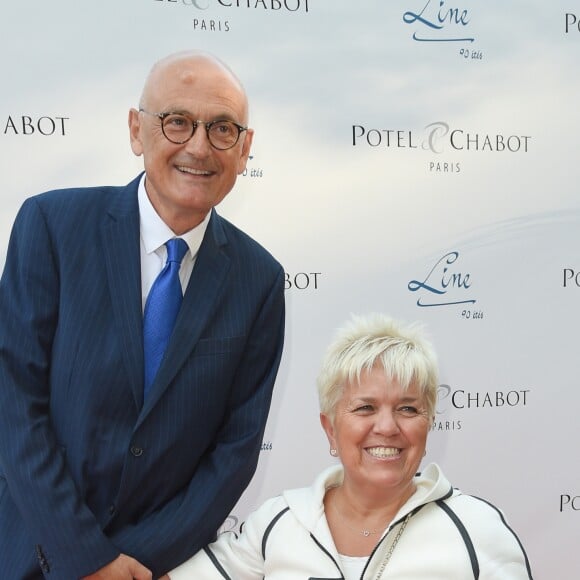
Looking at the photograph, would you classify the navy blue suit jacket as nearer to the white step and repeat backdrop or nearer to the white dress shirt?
the white dress shirt

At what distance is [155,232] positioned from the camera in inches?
68.9

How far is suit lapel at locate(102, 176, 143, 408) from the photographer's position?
64.8 inches

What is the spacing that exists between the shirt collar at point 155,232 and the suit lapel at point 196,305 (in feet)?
0.08

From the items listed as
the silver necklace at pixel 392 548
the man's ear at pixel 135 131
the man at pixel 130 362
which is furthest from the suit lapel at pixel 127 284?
the silver necklace at pixel 392 548

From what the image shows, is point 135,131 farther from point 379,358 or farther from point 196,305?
point 379,358

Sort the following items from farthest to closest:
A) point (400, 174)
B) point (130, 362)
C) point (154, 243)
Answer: point (400, 174), point (154, 243), point (130, 362)

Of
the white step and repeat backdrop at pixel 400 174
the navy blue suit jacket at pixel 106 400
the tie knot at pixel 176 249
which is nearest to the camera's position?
the navy blue suit jacket at pixel 106 400

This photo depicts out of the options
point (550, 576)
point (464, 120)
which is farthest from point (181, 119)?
point (550, 576)

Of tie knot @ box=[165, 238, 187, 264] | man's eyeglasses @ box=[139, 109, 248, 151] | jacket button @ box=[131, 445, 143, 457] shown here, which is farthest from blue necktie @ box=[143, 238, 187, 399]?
man's eyeglasses @ box=[139, 109, 248, 151]

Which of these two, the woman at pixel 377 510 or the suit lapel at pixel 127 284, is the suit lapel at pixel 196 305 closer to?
the suit lapel at pixel 127 284

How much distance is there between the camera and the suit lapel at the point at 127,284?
5.40ft

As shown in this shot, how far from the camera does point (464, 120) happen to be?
11.1 ft

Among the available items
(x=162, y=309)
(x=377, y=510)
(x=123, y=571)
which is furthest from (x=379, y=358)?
(x=123, y=571)

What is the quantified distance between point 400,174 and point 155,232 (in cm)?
179
